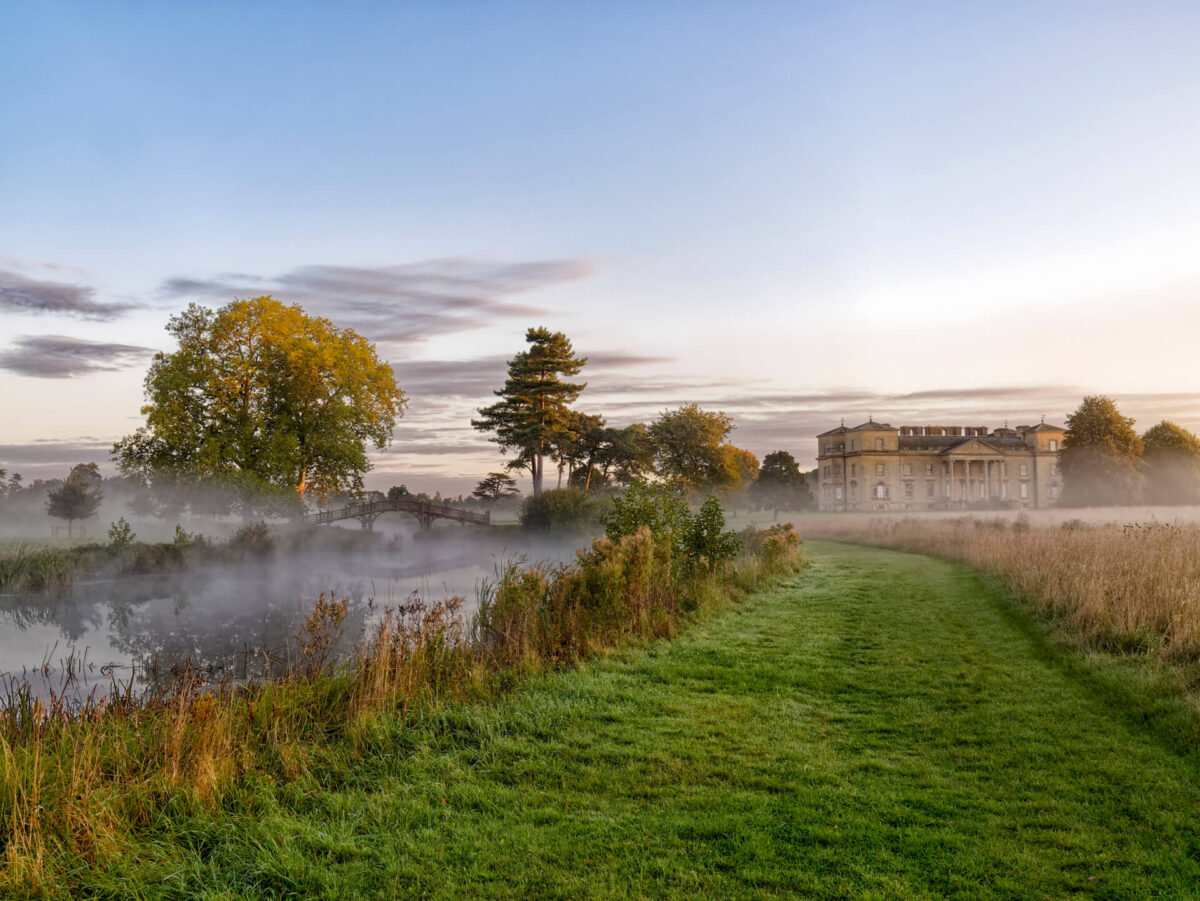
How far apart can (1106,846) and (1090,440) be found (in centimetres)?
6540

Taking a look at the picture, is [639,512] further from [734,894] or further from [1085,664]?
[734,894]

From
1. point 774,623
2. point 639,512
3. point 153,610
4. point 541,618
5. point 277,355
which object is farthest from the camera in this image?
point 277,355

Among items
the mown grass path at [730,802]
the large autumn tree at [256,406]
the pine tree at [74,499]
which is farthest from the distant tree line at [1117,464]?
the pine tree at [74,499]

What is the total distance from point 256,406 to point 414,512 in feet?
39.0

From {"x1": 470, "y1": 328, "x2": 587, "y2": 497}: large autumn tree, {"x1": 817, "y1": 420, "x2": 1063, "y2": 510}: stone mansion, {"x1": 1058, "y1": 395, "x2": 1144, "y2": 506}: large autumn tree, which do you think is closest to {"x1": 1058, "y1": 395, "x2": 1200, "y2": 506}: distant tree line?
{"x1": 1058, "y1": 395, "x2": 1144, "y2": 506}: large autumn tree

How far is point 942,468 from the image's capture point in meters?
77.6

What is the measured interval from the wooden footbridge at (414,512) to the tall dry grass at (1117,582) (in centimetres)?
2815

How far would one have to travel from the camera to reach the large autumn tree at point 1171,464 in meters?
60.9

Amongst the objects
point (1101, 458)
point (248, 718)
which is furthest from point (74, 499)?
point (1101, 458)

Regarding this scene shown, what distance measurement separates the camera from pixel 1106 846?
14.5 ft

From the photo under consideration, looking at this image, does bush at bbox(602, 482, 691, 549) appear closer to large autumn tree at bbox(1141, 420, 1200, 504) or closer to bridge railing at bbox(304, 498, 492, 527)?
bridge railing at bbox(304, 498, 492, 527)

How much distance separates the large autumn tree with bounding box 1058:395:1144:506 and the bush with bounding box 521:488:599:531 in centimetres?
4372

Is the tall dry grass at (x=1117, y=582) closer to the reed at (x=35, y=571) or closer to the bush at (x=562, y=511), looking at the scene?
the bush at (x=562, y=511)

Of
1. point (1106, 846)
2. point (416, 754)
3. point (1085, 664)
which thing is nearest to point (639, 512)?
point (1085, 664)
